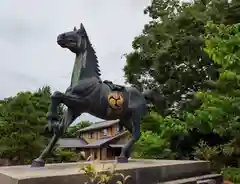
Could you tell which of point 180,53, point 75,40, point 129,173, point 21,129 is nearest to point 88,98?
point 75,40

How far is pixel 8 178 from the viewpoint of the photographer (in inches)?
111

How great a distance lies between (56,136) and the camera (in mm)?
4059

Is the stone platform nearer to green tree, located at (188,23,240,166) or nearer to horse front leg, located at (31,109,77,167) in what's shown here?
horse front leg, located at (31,109,77,167)

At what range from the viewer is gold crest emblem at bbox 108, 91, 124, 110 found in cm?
454

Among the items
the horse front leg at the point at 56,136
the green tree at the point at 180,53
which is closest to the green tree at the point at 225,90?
the horse front leg at the point at 56,136

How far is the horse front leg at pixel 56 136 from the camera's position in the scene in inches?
151

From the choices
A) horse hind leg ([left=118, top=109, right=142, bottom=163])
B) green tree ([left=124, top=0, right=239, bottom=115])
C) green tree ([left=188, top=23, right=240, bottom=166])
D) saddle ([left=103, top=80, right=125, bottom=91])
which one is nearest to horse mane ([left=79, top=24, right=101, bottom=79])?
saddle ([left=103, top=80, right=125, bottom=91])

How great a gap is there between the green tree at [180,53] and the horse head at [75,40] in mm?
7645

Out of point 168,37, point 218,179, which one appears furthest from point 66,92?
point 168,37

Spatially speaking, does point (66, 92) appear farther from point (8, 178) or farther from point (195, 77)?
point (195, 77)

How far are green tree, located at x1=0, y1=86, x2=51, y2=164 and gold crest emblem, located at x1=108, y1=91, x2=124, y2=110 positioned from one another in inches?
376

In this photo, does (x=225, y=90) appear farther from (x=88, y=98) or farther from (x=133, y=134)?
(x=88, y=98)

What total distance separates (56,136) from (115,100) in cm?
110

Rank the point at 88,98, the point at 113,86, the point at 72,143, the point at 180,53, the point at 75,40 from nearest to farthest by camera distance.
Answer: the point at 88,98 < the point at 75,40 < the point at 113,86 < the point at 180,53 < the point at 72,143
